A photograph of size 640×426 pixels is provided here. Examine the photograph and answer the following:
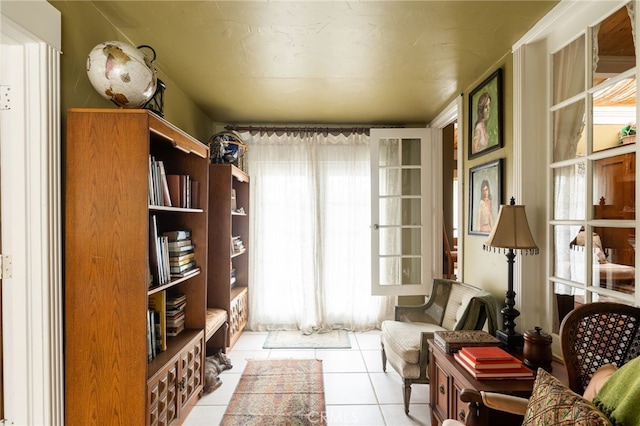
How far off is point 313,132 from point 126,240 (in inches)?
112

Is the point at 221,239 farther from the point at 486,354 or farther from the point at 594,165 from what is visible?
the point at 594,165

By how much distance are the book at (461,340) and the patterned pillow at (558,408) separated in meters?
0.71

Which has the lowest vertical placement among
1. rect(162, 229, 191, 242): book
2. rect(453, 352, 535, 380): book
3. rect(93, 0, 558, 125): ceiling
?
rect(453, 352, 535, 380): book

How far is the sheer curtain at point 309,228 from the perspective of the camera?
4246mm

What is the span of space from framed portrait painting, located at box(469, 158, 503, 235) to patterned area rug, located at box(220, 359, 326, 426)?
5.98 feet

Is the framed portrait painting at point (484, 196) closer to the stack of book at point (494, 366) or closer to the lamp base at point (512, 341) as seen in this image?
the lamp base at point (512, 341)

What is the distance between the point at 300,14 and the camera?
1.94m

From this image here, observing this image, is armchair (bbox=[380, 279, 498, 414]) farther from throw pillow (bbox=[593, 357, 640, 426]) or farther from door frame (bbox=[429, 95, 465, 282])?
throw pillow (bbox=[593, 357, 640, 426])

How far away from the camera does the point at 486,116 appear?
9.05 ft

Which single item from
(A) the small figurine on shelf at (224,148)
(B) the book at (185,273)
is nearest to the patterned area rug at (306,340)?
(B) the book at (185,273)

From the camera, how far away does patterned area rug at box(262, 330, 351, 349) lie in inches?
150

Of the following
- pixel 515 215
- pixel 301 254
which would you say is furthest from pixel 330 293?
pixel 515 215

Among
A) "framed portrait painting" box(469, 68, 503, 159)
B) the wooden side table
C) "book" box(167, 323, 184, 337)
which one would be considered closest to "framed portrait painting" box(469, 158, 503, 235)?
"framed portrait painting" box(469, 68, 503, 159)

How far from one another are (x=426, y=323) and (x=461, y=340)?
Answer: 1.18m
